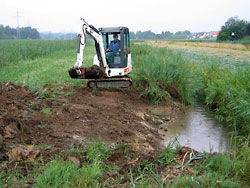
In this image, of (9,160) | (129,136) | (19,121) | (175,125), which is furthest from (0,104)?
(175,125)

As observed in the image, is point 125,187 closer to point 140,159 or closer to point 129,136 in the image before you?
point 140,159

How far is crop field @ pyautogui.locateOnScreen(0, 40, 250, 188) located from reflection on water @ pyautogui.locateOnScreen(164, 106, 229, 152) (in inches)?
9.9

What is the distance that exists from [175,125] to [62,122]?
3.05 m

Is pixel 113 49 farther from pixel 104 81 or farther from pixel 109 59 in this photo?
pixel 104 81

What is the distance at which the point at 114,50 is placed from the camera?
326 inches

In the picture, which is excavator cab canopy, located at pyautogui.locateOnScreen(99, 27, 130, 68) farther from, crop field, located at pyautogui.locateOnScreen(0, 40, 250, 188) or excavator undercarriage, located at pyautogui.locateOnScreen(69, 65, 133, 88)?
crop field, located at pyautogui.locateOnScreen(0, 40, 250, 188)

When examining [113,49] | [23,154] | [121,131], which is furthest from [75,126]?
[113,49]

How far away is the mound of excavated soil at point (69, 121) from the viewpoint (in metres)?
4.01

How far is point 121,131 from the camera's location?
4.84m

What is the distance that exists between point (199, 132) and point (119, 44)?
12.8ft

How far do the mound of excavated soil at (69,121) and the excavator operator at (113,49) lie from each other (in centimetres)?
171

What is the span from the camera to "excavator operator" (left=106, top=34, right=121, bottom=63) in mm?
8211

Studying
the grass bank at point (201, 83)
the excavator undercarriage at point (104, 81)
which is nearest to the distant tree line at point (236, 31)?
the grass bank at point (201, 83)

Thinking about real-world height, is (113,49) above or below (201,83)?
above
